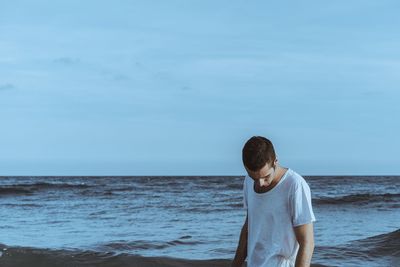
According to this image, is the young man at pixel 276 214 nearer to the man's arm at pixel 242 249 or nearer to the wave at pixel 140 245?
the man's arm at pixel 242 249

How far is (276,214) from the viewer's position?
3.45m

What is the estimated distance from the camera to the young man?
130 inches

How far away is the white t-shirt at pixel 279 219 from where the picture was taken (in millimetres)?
3371

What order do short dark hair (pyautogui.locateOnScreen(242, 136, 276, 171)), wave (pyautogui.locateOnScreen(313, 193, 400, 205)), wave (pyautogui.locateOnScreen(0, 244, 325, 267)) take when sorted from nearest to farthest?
short dark hair (pyautogui.locateOnScreen(242, 136, 276, 171)) → wave (pyautogui.locateOnScreen(0, 244, 325, 267)) → wave (pyautogui.locateOnScreen(313, 193, 400, 205))

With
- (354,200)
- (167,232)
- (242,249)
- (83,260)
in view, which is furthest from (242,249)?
(354,200)

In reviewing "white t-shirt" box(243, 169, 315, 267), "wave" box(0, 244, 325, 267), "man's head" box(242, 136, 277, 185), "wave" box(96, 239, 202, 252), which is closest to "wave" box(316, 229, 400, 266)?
"wave" box(0, 244, 325, 267)

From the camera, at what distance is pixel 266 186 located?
11.3ft

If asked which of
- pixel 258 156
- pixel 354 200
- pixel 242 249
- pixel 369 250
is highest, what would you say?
pixel 258 156

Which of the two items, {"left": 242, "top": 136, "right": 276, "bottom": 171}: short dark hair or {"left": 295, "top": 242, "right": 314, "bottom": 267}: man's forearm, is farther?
{"left": 295, "top": 242, "right": 314, "bottom": 267}: man's forearm

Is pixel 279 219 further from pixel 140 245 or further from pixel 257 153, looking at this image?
pixel 140 245

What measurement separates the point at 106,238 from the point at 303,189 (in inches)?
377

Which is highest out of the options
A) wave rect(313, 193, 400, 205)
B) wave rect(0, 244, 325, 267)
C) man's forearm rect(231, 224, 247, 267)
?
man's forearm rect(231, 224, 247, 267)

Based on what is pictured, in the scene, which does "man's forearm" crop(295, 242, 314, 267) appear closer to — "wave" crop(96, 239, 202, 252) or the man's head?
the man's head

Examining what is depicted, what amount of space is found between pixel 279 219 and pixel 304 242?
0.17 metres
